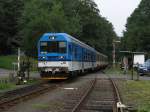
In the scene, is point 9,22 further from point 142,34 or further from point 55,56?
point 55,56

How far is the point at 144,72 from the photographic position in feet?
178

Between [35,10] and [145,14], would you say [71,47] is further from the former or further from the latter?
[145,14]

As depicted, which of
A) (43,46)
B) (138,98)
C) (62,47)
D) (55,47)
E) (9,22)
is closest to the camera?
(138,98)

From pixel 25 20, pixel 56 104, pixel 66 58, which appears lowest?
pixel 56 104

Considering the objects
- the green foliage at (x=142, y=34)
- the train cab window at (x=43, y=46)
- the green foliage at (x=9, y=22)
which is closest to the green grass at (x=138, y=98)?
the train cab window at (x=43, y=46)

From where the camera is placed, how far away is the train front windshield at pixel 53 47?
32.8m

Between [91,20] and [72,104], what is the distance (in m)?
78.7

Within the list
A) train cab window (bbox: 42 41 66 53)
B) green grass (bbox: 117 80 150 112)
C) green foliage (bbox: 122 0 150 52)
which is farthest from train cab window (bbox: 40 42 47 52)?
green foliage (bbox: 122 0 150 52)

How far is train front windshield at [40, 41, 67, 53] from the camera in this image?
32750 millimetres

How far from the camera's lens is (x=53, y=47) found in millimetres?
32938

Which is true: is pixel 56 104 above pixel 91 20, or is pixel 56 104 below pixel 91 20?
Result: below

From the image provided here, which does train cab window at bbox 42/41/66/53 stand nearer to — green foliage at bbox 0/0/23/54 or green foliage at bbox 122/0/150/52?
green foliage at bbox 122/0/150/52

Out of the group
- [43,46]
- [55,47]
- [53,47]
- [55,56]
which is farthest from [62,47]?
[43,46]

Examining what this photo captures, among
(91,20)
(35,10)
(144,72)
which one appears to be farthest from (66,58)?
(91,20)
